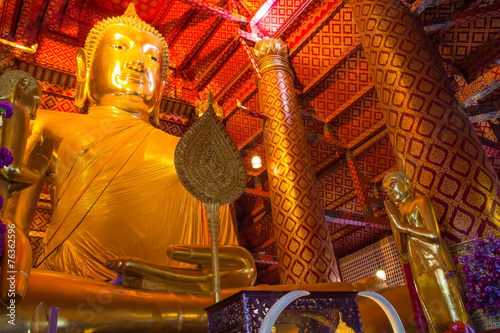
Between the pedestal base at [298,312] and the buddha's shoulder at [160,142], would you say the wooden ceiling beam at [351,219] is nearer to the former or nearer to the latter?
the buddha's shoulder at [160,142]

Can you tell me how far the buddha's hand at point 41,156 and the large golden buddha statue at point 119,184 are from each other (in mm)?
40

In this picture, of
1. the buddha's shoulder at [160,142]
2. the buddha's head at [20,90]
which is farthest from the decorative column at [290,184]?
the buddha's head at [20,90]

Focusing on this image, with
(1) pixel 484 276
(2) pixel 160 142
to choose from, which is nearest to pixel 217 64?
(2) pixel 160 142

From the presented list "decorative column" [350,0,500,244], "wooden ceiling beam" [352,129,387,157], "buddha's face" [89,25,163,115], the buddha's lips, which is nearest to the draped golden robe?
"buddha's face" [89,25,163,115]

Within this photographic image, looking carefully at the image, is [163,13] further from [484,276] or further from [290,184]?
[484,276]

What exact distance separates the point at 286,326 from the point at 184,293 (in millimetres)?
949

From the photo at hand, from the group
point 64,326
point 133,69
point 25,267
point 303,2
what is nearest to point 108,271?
point 64,326

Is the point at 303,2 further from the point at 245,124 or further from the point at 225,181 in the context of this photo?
the point at 225,181

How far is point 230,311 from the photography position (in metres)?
1.19

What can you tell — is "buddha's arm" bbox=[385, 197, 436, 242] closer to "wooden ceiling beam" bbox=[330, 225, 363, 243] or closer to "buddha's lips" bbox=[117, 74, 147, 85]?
"buddha's lips" bbox=[117, 74, 147, 85]

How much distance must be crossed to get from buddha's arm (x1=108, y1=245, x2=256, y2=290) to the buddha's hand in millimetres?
801

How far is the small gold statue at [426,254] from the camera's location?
216 cm

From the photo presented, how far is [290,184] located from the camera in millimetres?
4195

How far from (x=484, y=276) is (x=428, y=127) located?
1078 millimetres
